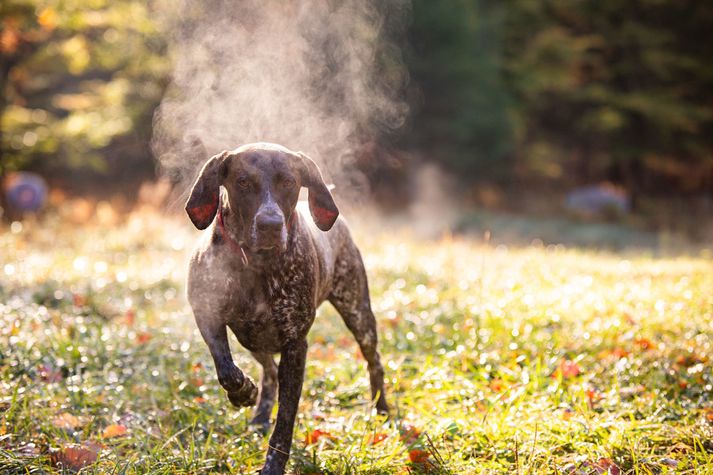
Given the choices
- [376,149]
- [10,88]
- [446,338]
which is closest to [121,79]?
[10,88]

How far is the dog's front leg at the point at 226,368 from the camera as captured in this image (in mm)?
3326

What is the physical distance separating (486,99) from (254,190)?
1877 cm

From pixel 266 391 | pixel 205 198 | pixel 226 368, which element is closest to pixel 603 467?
pixel 226 368

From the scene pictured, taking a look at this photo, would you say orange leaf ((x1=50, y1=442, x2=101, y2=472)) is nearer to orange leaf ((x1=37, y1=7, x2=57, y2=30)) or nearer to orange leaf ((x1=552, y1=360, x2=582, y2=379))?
orange leaf ((x1=552, y1=360, x2=582, y2=379))

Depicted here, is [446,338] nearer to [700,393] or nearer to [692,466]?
[700,393]

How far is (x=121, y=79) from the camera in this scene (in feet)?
54.7

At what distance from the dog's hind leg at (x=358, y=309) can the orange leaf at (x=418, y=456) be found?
664 mm

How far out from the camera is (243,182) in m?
3.27

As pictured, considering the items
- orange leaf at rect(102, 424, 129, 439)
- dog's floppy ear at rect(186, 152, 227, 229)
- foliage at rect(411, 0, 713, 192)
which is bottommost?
orange leaf at rect(102, 424, 129, 439)

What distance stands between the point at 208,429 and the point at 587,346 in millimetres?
3182

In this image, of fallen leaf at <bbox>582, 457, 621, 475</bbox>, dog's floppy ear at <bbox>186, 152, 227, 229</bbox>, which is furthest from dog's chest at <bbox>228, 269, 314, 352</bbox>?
fallen leaf at <bbox>582, 457, 621, 475</bbox>

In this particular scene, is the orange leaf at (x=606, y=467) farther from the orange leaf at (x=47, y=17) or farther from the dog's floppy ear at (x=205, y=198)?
the orange leaf at (x=47, y=17)

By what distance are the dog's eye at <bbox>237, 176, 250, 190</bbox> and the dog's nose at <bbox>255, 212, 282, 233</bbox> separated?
22 centimetres

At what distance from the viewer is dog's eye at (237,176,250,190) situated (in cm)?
326
